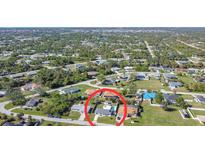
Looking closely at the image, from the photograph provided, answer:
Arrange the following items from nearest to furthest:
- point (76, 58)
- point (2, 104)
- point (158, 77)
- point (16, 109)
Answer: point (16, 109), point (2, 104), point (158, 77), point (76, 58)

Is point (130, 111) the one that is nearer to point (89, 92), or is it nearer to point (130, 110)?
point (130, 110)

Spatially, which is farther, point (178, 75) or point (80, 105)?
point (178, 75)

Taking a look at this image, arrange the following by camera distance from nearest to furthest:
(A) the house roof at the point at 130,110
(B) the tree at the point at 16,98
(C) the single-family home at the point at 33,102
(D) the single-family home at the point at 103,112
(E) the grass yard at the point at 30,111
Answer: (D) the single-family home at the point at 103,112 < (A) the house roof at the point at 130,110 < (E) the grass yard at the point at 30,111 < (C) the single-family home at the point at 33,102 < (B) the tree at the point at 16,98

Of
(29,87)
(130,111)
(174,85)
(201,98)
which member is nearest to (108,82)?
(174,85)

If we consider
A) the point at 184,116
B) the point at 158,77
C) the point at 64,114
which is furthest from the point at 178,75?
the point at 64,114

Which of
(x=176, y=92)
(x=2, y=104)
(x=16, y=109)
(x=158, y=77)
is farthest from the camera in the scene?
(x=158, y=77)

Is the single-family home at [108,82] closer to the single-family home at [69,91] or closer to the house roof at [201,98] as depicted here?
the single-family home at [69,91]

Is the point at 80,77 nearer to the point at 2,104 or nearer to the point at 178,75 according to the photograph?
the point at 2,104

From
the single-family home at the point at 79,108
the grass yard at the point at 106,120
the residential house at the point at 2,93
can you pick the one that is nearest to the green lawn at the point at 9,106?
the residential house at the point at 2,93
